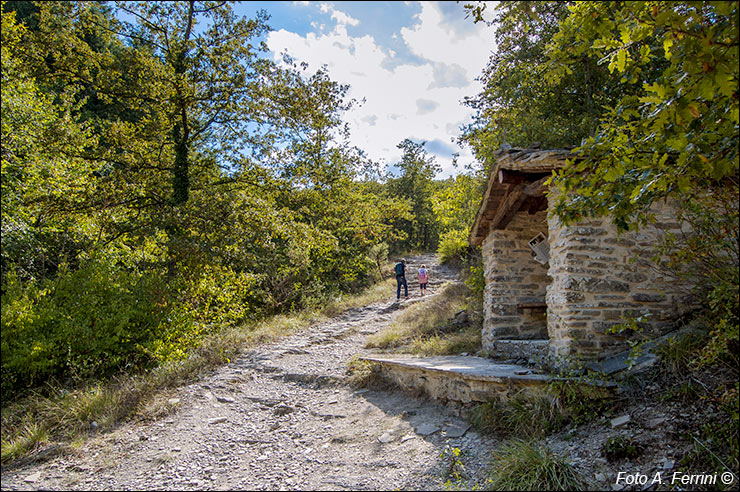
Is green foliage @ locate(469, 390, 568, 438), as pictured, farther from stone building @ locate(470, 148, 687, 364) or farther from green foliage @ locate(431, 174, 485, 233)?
green foliage @ locate(431, 174, 485, 233)

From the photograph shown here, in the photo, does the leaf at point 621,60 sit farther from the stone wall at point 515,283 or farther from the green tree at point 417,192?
the green tree at point 417,192

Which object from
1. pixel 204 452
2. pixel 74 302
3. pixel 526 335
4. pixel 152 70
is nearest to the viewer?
pixel 204 452

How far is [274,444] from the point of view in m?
4.39

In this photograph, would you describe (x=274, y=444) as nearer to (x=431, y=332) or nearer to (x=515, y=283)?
(x=515, y=283)

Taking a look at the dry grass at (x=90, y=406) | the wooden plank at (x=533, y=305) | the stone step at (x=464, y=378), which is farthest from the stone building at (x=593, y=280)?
the dry grass at (x=90, y=406)

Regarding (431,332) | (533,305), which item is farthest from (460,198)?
(533,305)

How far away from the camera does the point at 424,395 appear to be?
5145mm

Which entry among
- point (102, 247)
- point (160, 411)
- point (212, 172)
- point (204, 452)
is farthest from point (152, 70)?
point (204, 452)

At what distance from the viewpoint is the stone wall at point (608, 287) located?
439cm

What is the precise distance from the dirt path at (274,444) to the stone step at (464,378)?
8.5 inches

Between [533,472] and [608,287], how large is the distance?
2.54 meters

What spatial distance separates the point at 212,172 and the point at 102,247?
2.75m

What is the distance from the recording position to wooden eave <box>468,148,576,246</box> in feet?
15.1

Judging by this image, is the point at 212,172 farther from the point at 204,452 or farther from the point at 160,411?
the point at 204,452
